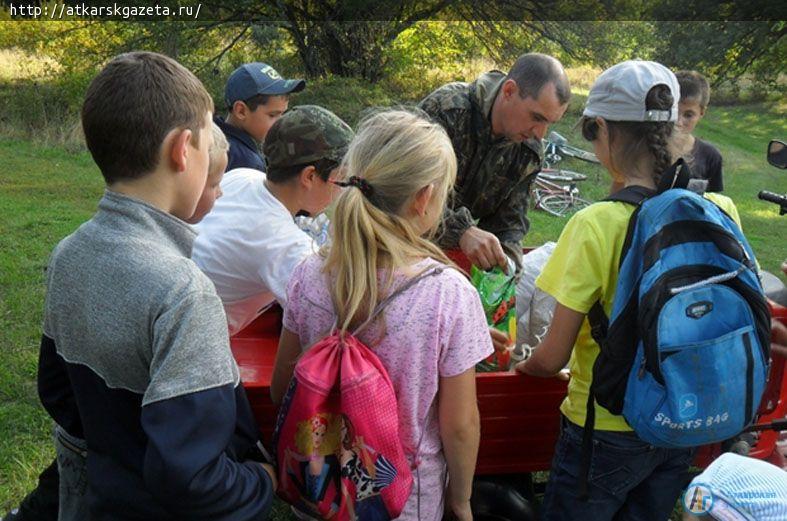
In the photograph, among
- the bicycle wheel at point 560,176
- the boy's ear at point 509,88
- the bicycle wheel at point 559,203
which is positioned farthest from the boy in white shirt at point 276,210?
the bicycle wheel at point 560,176

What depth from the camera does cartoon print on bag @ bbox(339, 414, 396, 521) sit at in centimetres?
175

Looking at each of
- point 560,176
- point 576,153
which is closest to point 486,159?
point 560,176

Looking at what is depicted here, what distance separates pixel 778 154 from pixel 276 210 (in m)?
1.90

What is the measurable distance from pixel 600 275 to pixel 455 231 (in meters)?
1.00

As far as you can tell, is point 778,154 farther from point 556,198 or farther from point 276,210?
point 556,198

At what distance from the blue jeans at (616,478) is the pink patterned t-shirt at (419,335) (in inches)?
18.6

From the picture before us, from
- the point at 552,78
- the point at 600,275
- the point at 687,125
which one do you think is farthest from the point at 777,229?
the point at 600,275

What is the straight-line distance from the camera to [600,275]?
6.54 ft

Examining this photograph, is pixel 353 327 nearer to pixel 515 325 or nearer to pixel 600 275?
pixel 600 275

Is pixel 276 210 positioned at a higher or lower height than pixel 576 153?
higher

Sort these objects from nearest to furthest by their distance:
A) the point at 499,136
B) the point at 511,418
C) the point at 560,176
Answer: the point at 511,418 < the point at 499,136 < the point at 560,176

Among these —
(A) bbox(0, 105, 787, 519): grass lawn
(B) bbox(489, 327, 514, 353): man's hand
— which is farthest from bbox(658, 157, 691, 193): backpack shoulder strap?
(A) bbox(0, 105, 787, 519): grass lawn

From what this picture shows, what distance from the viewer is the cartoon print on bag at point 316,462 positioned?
5.84 ft

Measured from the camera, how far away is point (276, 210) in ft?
7.67
